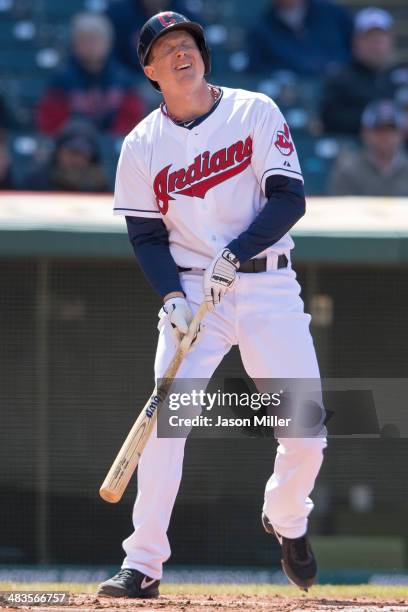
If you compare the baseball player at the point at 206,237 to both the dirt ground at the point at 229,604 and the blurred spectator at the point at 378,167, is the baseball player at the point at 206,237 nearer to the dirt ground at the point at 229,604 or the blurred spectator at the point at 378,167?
the dirt ground at the point at 229,604

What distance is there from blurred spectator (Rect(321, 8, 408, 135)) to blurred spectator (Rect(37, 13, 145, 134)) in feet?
4.46

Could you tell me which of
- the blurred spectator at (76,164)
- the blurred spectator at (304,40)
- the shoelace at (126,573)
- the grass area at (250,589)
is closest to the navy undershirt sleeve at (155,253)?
the shoelace at (126,573)

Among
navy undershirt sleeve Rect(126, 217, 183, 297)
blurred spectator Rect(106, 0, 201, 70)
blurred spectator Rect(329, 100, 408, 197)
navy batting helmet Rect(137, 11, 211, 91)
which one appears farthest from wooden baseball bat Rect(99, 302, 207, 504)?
blurred spectator Rect(106, 0, 201, 70)

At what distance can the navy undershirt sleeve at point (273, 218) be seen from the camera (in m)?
3.61

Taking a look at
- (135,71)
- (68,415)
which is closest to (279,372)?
(68,415)

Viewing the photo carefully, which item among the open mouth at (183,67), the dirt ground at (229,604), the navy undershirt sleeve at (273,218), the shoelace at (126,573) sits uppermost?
the open mouth at (183,67)

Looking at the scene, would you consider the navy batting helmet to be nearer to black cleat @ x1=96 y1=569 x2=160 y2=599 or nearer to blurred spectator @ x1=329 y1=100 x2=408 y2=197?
black cleat @ x1=96 y1=569 x2=160 y2=599

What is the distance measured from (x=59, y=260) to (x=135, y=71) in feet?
12.1

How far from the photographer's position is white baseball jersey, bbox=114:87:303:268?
3721 millimetres

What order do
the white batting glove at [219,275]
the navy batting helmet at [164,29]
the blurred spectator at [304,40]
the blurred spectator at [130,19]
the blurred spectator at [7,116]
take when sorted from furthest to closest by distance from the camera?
the blurred spectator at [304,40] → the blurred spectator at [130,19] → the blurred spectator at [7,116] → the navy batting helmet at [164,29] → the white batting glove at [219,275]

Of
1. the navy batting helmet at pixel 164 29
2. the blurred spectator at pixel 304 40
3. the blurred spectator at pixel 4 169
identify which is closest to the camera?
the navy batting helmet at pixel 164 29

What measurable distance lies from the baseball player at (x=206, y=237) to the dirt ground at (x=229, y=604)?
0.11 meters

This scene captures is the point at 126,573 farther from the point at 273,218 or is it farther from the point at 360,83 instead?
the point at 360,83

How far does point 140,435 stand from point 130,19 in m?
5.64
